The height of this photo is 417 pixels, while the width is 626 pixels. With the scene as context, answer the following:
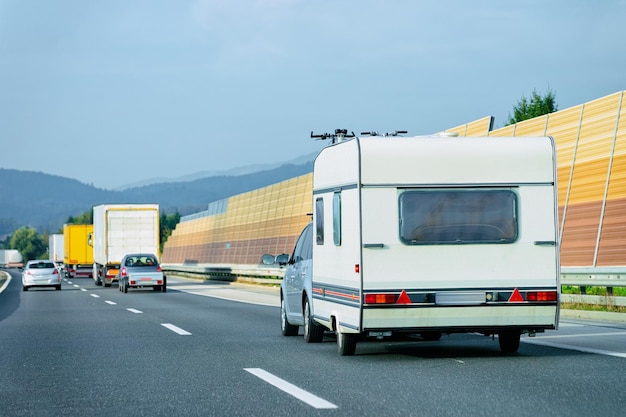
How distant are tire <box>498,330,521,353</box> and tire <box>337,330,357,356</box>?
1.76m

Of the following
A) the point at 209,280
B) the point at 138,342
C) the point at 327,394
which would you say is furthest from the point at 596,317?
the point at 209,280

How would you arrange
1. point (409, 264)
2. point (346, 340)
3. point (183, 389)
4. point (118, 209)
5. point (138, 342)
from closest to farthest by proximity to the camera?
point (183, 389) → point (409, 264) → point (346, 340) → point (138, 342) → point (118, 209)

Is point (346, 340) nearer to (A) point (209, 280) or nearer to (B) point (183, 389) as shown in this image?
(B) point (183, 389)

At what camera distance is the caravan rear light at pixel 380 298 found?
36.7 feet

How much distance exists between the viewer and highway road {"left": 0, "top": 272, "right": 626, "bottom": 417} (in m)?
8.29

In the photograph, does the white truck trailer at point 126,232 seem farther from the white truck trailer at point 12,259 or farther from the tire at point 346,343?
the white truck trailer at point 12,259

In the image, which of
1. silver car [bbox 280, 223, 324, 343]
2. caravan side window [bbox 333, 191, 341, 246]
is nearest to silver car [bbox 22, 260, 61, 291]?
silver car [bbox 280, 223, 324, 343]

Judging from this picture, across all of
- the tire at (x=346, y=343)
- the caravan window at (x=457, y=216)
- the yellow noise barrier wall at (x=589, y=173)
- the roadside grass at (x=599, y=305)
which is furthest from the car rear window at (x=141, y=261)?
the caravan window at (x=457, y=216)

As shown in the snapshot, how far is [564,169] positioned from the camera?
26984mm

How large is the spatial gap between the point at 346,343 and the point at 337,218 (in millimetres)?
1491

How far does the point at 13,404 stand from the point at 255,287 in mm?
32934

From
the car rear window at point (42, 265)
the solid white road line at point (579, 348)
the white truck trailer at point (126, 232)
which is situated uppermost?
the white truck trailer at point (126, 232)

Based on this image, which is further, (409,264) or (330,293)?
(330,293)

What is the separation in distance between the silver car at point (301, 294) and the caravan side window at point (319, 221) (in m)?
0.89
